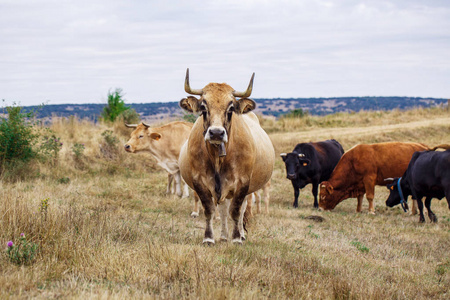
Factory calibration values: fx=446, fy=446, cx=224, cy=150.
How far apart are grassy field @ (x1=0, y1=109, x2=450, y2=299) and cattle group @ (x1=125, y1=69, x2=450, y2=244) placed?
684 millimetres

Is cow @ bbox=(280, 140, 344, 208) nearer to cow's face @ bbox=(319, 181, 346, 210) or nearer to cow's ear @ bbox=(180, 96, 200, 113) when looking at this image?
cow's face @ bbox=(319, 181, 346, 210)

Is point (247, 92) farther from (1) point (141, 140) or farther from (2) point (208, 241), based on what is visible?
(1) point (141, 140)

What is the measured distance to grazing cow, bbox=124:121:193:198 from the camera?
13633 mm

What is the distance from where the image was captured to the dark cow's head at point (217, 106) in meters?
5.61

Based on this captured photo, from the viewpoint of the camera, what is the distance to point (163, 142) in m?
13.9

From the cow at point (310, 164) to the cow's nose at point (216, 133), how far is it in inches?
297

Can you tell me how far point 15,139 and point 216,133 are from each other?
30.2ft

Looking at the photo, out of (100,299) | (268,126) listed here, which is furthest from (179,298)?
(268,126)

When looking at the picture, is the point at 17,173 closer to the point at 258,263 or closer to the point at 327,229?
the point at 327,229

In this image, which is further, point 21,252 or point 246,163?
point 246,163

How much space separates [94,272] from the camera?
14.2 ft

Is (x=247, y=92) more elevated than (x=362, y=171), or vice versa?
(x=247, y=92)

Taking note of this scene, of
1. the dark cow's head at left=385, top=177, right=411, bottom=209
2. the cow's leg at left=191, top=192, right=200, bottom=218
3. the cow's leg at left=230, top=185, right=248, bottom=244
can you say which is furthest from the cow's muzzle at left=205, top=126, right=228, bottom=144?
the dark cow's head at left=385, top=177, right=411, bottom=209

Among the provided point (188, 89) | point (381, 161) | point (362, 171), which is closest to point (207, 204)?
point (188, 89)
